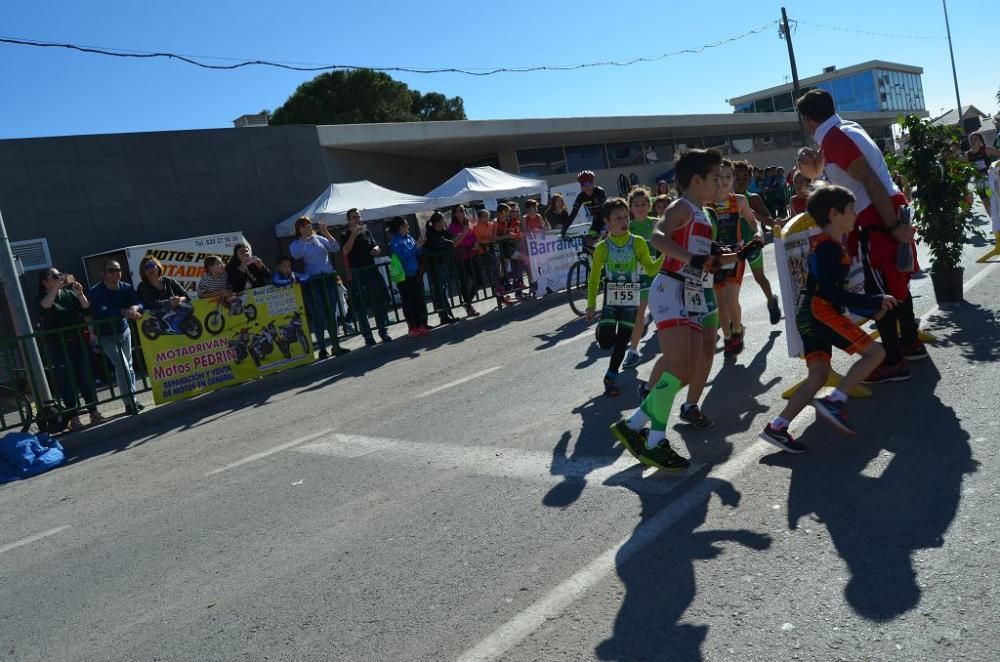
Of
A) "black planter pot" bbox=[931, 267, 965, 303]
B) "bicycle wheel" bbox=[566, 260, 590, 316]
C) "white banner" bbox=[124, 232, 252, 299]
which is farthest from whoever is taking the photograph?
"white banner" bbox=[124, 232, 252, 299]

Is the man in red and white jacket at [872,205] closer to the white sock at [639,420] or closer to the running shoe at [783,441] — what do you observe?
the running shoe at [783,441]

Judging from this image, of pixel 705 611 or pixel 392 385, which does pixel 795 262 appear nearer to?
pixel 705 611

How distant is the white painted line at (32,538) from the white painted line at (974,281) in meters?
7.51

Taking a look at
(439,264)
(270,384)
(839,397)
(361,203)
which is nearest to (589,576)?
(839,397)

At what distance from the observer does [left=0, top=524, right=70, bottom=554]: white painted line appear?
5872mm

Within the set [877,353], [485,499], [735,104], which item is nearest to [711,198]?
[877,353]

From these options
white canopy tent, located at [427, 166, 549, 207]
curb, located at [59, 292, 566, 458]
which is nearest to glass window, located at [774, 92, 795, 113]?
white canopy tent, located at [427, 166, 549, 207]

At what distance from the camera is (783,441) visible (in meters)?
4.86

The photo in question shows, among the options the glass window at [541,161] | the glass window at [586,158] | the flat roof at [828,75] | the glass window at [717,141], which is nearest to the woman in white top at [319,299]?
the glass window at [541,161]

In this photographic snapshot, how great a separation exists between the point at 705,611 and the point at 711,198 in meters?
2.65

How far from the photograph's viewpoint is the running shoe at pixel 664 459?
4.87m

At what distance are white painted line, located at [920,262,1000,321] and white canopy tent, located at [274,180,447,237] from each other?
11.5 m

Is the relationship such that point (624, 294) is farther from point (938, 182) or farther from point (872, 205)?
point (938, 182)

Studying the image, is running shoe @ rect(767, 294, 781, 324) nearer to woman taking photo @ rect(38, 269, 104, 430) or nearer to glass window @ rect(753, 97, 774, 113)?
woman taking photo @ rect(38, 269, 104, 430)
